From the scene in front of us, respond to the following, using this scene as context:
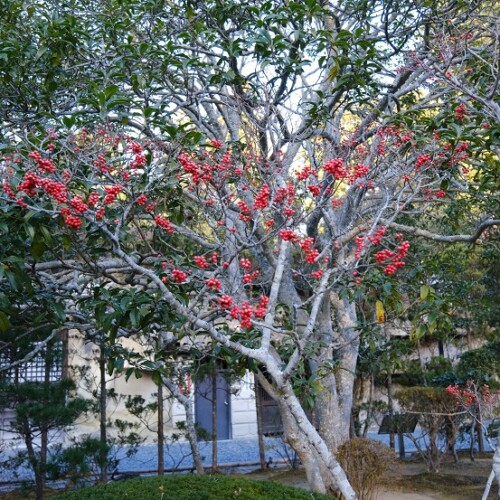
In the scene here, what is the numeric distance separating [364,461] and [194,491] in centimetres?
223

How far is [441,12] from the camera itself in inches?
225

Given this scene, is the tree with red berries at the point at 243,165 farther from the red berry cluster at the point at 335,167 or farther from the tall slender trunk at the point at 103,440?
the tall slender trunk at the point at 103,440

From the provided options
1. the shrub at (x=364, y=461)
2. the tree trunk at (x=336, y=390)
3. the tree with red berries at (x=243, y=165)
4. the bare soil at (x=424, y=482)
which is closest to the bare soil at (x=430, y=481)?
the bare soil at (x=424, y=482)

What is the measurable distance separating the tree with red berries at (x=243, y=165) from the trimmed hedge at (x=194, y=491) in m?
0.52

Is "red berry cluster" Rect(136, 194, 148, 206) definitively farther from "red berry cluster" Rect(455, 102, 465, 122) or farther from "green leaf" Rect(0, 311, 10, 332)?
"red berry cluster" Rect(455, 102, 465, 122)

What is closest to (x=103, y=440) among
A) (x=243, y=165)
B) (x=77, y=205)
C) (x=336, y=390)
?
(x=336, y=390)

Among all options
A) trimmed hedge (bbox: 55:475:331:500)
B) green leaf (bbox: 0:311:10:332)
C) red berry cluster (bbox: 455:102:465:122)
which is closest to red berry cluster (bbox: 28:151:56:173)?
green leaf (bbox: 0:311:10:332)

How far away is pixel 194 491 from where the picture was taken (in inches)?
174

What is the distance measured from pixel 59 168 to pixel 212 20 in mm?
2662

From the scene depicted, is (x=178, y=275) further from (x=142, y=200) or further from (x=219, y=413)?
(x=219, y=413)

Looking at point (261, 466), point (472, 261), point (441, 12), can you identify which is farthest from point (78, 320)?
point (472, 261)

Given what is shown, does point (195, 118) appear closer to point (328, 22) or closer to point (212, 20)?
point (212, 20)

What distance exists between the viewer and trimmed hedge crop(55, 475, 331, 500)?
4242 mm

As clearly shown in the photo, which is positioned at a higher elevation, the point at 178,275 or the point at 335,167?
the point at 335,167
